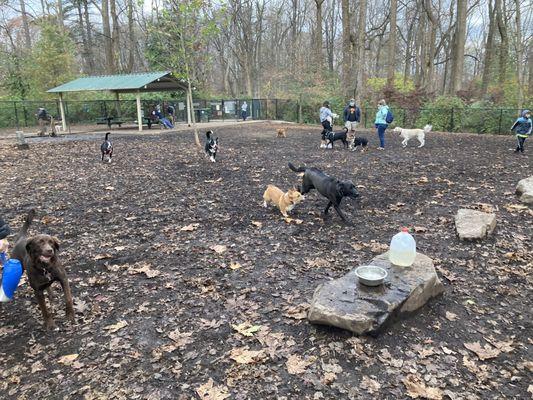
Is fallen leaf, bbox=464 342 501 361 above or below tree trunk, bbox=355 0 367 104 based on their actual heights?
Result: below

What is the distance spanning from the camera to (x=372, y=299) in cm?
362

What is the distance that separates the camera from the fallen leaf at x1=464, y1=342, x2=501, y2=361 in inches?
129

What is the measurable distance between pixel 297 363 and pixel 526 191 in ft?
20.7

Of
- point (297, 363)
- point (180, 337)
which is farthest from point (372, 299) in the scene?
point (180, 337)

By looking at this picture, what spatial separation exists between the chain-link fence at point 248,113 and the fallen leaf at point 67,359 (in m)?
21.8

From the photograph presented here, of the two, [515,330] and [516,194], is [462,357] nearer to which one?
[515,330]

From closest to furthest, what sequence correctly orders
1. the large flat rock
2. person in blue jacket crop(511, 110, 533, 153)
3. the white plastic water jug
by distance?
the large flat rock, the white plastic water jug, person in blue jacket crop(511, 110, 533, 153)

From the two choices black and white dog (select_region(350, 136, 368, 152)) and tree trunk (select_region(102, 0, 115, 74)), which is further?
tree trunk (select_region(102, 0, 115, 74))

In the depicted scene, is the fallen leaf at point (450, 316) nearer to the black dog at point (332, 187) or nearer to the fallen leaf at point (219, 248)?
the black dog at point (332, 187)

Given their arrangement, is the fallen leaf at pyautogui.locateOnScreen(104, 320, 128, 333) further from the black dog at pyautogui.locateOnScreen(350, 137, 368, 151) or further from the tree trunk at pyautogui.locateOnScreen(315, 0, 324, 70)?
the tree trunk at pyautogui.locateOnScreen(315, 0, 324, 70)

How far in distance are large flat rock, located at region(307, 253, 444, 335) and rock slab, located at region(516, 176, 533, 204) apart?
4273 millimetres

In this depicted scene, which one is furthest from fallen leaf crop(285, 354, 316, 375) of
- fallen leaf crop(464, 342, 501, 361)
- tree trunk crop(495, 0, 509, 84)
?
tree trunk crop(495, 0, 509, 84)

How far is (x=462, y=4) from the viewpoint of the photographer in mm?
23578

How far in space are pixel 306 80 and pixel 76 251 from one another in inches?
1162
